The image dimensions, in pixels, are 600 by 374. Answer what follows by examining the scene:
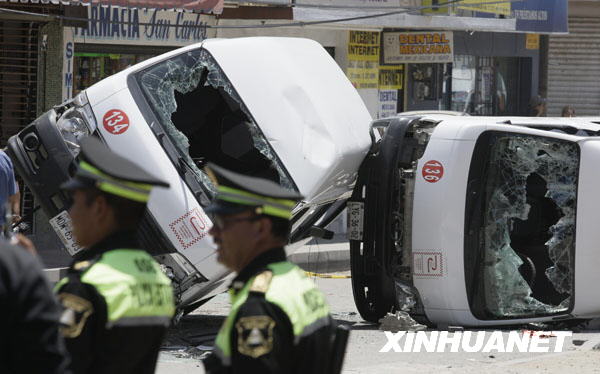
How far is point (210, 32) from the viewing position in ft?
58.4

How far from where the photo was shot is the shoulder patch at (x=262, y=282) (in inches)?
135

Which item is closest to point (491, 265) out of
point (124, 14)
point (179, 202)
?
point (179, 202)

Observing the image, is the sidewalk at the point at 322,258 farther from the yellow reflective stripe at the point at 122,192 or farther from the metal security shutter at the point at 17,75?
the yellow reflective stripe at the point at 122,192

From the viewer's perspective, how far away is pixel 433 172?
985cm

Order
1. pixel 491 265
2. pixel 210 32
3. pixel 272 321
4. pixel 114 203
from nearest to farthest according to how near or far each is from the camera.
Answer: pixel 272 321 → pixel 114 203 → pixel 491 265 → pixel 210 32

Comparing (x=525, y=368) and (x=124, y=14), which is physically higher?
(x=124, y=14)

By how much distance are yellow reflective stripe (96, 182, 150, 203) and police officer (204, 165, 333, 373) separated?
22 cm

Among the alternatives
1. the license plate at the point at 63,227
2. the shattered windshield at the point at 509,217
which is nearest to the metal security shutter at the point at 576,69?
the shattered windshield at the point at 509,217

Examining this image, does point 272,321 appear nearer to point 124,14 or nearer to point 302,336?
point 302,336

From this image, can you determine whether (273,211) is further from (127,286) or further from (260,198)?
(127,286)

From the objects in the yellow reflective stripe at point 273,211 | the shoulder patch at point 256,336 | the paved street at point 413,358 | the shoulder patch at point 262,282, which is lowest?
the paved street at point 413,358

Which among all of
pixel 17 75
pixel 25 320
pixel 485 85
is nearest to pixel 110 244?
pixel 25 320

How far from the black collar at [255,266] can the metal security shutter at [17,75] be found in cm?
1254

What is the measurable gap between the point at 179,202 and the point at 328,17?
1049 cm
